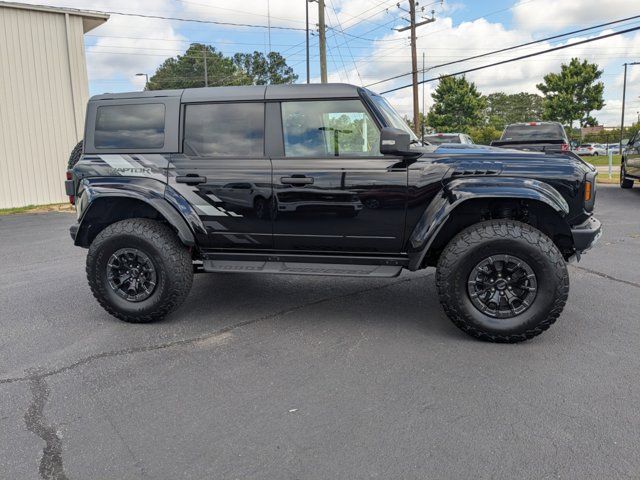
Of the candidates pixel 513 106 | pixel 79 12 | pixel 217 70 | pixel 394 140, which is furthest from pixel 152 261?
pixel 513 106

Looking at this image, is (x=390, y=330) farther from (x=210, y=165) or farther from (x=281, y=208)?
(x=210, y=165)

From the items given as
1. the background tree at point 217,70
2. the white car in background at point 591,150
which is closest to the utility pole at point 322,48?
the white car in background at point 591,150

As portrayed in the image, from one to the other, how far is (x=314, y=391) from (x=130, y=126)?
8.85 feet

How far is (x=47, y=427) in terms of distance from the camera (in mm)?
2682

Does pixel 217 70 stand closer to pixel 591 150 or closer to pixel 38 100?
pixel 591 150

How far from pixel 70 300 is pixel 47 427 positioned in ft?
8.21

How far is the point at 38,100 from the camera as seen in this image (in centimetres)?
1356

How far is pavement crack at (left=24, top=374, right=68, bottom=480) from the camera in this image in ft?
7.61

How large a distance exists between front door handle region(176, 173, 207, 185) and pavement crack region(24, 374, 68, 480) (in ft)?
5.64

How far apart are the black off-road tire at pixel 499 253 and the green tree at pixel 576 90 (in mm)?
40441

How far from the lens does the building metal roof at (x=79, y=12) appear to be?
42.3 feet

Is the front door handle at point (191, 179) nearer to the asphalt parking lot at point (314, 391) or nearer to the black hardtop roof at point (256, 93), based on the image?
the black hardtop roof at point (256, 93)

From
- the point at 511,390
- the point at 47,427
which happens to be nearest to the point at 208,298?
the point at 47,427

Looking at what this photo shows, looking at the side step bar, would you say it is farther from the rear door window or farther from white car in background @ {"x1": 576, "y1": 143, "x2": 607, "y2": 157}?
white car in background @ {"x1": 576, "y1": 143, "x2": 607, "y2": 157}
